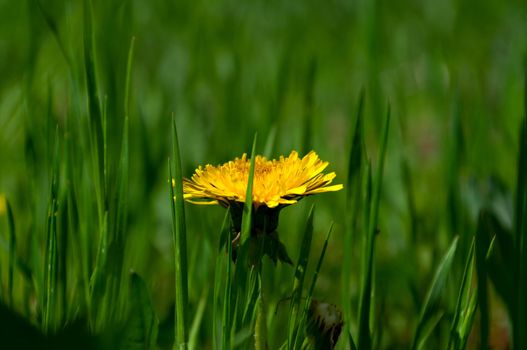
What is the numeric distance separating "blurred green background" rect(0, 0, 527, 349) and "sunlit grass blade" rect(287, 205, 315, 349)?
0.51 feet

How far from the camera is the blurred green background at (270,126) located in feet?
4.41

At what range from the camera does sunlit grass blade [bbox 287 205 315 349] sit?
2.92 ft

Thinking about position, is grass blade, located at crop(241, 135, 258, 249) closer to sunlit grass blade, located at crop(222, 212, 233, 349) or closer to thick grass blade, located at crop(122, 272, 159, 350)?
sunlit grass blade, located at crop(222, 212, 233, 349)

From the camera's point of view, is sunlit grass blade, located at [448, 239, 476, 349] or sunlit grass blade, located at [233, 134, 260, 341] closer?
sunlit grass blade, located at [233, 134, 260, 341]

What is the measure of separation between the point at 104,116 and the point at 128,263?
1.24ft

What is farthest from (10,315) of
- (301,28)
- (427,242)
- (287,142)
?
(301,28)

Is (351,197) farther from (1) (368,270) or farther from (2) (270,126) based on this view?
(2) (270,126)

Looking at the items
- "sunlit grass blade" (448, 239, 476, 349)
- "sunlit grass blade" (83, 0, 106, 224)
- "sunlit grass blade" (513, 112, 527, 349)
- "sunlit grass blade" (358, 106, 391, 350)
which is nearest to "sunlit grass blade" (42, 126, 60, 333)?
"sunlit grass blade" (83, 0, 106, 224)

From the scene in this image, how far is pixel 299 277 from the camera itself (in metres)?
0.94

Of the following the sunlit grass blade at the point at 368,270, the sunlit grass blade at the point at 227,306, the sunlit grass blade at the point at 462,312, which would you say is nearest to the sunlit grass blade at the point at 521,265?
the sunlit grass blade at the point at 462,312

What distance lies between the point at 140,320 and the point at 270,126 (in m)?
0.84

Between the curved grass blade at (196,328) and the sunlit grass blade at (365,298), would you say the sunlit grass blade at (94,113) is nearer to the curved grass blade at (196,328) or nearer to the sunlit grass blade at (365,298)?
the curved grass blade at (196,328)

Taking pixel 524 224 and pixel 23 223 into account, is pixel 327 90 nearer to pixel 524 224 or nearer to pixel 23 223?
pixel 23 223

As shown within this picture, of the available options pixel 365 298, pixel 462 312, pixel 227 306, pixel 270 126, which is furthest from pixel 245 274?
pixel 270 126
